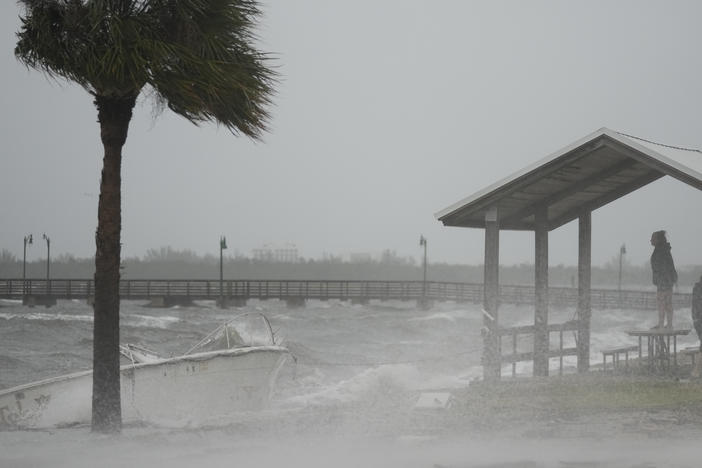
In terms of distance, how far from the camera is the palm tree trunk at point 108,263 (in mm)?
9641

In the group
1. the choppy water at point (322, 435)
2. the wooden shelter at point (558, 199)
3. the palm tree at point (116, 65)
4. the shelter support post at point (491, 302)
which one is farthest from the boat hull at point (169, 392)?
the wooden shelter at point (558, 199)

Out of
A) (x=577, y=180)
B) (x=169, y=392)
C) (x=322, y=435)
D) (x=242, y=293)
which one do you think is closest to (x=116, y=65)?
(x=322, y=435)

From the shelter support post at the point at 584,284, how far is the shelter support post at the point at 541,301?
2.74 ft

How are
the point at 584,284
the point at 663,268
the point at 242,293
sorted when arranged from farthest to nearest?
the point at 242,293
the point at 584,284
the point at 663,268

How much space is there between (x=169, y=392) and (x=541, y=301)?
269 inches

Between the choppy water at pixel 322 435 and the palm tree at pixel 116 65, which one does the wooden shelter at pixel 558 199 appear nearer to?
the choppy water at pixel 322 435

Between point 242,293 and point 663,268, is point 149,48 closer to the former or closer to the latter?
point 663,268

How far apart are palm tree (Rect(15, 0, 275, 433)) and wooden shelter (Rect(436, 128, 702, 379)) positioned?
465 cm

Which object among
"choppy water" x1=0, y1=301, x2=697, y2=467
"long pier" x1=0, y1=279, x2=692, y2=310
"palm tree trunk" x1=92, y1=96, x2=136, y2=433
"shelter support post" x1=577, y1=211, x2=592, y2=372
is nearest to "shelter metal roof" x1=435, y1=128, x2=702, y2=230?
"shelter support post" x1=577, y1=211, x2=592, y2=372

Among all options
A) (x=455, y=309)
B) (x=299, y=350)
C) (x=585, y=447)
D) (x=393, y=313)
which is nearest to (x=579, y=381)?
(x=585, y=447)

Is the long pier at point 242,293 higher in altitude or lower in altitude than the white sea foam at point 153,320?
higher

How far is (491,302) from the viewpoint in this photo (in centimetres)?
1302

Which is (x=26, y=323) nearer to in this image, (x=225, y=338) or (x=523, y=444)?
(x=225, y=338)

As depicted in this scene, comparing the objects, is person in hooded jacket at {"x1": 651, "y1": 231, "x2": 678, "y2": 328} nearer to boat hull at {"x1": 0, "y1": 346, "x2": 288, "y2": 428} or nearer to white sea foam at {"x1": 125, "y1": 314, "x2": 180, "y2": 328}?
boat hull at {"x1": 0, "y1": 346, "x2": 288, "y2": 428}
